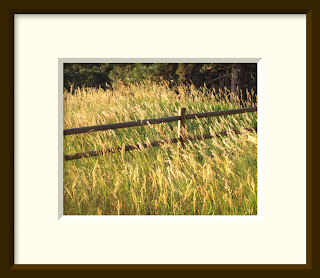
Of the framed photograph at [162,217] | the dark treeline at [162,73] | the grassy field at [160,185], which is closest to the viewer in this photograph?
the framed photograph at [162,217]

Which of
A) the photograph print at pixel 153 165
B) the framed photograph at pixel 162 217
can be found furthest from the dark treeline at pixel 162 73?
the framed photograph at pixel 162 217

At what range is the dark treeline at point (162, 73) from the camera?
1000 cm

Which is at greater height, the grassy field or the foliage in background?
the foliage in background

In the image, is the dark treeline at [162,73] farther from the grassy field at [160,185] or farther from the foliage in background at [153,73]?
the grassy field at [160,185]

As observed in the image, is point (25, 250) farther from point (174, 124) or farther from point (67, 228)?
point (174, 124)

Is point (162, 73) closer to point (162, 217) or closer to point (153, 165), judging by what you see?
point (153, 165)

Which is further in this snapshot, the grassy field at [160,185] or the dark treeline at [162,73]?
the dark treeline at [162,73]

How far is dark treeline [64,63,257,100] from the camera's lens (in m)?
10.0

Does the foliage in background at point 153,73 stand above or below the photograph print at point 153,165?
above

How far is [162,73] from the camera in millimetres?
10172

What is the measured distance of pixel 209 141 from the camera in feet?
20.6

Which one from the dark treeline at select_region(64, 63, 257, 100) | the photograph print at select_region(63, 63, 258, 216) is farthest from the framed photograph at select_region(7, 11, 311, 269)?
the dark treeline at select_region(64, 63, 257, 100)

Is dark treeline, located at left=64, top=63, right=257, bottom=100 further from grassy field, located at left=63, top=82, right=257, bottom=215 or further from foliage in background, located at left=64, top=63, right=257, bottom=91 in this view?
grassy field, located at left=63, top=82, right=257, bottom=215
